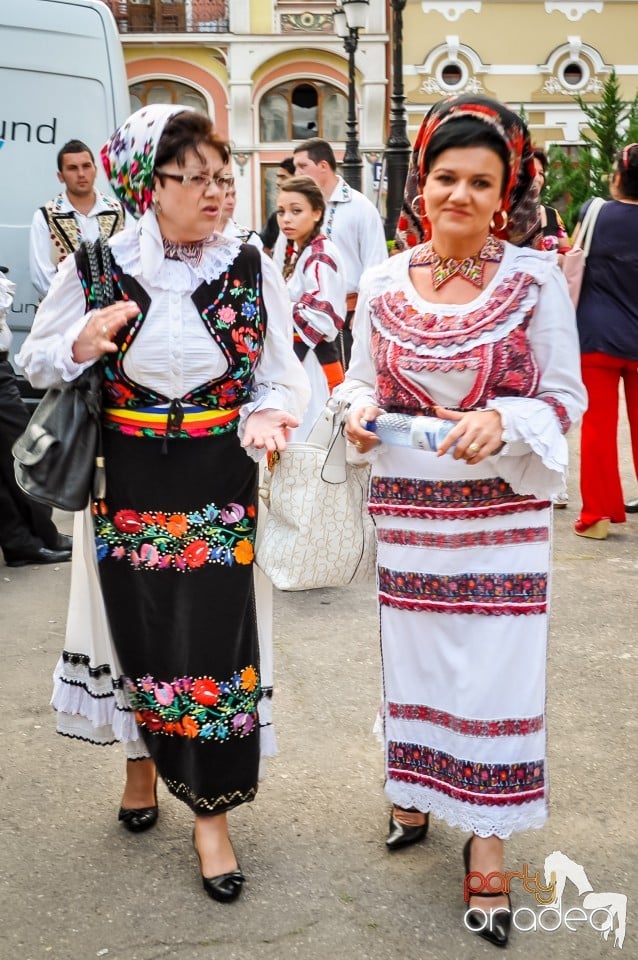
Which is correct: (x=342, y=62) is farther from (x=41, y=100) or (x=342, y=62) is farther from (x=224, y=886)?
(x=224, y=886)

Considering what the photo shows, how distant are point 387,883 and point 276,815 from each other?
486 mm

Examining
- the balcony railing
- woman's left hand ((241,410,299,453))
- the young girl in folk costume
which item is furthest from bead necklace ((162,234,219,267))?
the balcony railing

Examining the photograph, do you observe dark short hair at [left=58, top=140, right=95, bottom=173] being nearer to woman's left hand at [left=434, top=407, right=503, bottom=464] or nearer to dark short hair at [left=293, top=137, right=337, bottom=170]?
dark short hair at [left=293, top=137, right=337, bottom=170]

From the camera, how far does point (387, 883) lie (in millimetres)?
2990

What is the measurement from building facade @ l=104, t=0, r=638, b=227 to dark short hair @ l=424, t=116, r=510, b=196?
27.5 metres

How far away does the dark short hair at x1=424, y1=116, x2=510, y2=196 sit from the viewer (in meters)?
2.60

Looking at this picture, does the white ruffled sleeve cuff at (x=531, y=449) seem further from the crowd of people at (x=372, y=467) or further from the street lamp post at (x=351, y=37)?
the street lamp post at (x=351, y=37)

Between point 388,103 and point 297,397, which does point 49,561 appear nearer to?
point 297,397

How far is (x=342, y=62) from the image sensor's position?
29828 mm

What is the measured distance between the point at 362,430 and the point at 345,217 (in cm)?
437

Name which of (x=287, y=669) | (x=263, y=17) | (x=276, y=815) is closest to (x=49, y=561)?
(x=287, y=669)

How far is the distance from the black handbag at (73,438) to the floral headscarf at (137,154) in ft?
0.49

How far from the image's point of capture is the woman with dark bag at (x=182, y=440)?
2.79 meters

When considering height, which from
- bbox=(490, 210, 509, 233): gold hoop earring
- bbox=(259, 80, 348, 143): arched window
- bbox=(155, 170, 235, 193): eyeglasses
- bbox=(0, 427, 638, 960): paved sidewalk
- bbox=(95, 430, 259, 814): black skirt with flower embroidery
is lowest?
bbox=(0, 427, 638, 960): paved sidewalk
